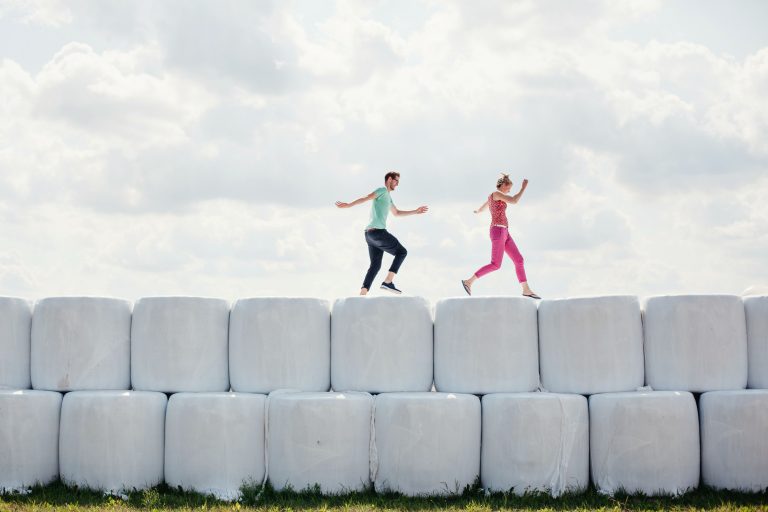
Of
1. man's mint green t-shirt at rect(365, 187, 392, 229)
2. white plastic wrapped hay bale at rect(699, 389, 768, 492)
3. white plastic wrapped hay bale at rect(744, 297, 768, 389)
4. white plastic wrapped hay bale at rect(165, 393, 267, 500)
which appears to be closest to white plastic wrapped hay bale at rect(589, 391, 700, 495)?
white plastic wrapped hay bale at rect(699, 389, 768, 492)

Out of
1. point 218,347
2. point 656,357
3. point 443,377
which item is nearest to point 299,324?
point 218,347

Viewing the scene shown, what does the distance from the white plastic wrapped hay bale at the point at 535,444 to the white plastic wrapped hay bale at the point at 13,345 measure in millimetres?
3601

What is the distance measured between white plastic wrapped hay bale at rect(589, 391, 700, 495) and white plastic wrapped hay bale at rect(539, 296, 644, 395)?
173mm

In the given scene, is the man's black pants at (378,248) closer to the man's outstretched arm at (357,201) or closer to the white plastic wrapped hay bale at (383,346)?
the man's outstretched arm at (357,201)

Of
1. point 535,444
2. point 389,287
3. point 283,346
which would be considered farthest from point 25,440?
point 389,287

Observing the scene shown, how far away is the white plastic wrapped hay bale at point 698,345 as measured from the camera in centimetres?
714

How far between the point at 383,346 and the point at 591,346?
1494mm

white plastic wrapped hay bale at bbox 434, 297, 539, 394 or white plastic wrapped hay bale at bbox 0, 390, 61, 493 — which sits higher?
white plastic wrapped hay bale at bbox 434, 297, 539, 394

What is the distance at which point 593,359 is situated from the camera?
23.4ft

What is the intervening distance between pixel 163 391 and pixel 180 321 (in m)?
0.55

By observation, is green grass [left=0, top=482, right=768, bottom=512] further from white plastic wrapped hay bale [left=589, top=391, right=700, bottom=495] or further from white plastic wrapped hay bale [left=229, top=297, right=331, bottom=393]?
white plastic wrapped hay bale [left=229, top=297, right=331, bottom=393]

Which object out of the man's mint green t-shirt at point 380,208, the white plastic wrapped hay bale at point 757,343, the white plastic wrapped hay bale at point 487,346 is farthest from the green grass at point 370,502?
the man's mint green t-shirt at point 380,208

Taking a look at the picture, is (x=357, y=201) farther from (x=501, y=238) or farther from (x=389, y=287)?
(x=501, y=238)

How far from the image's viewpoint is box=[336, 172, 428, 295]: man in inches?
387
